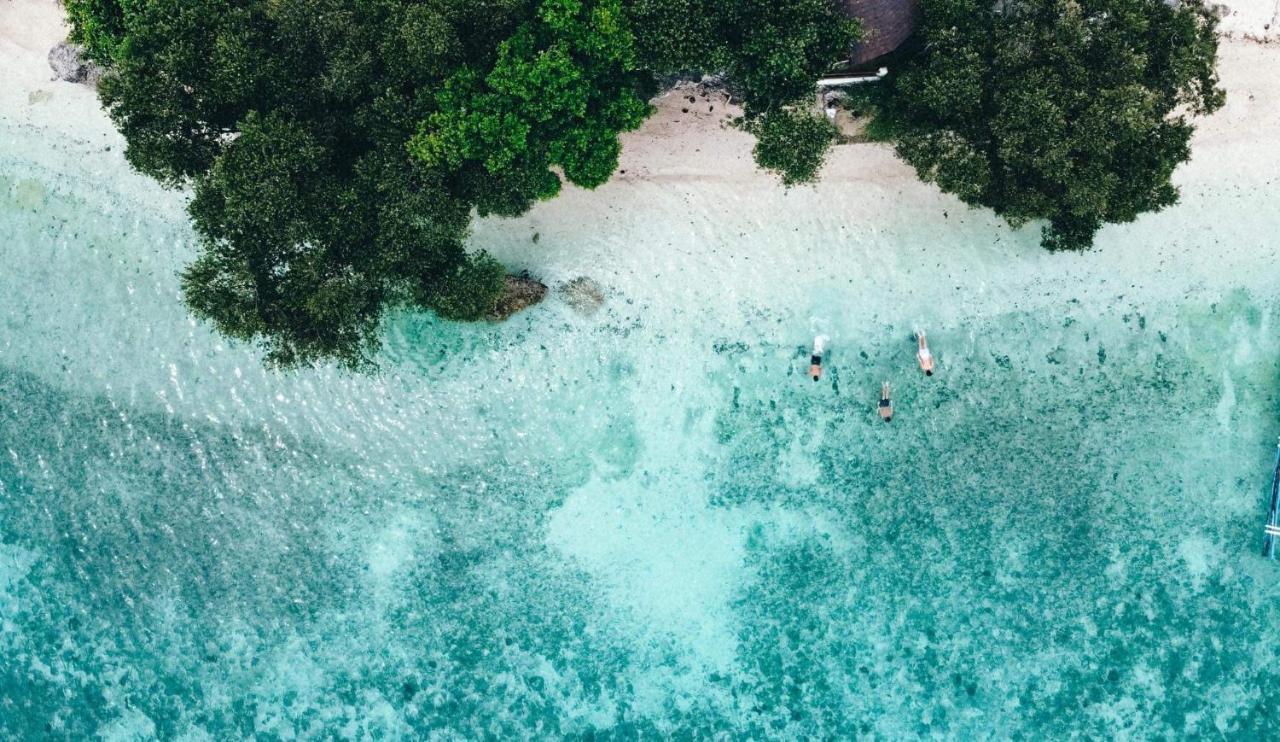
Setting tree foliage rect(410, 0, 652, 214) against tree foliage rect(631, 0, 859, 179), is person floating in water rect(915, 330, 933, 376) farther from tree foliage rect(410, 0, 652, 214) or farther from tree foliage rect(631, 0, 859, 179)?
tree foliage rect(410, 0, 652, 214)

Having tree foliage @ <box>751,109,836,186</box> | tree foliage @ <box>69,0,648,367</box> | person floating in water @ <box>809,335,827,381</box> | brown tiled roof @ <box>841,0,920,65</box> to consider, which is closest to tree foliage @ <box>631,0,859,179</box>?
tree foliage @ <box>751,109,836,186</box>

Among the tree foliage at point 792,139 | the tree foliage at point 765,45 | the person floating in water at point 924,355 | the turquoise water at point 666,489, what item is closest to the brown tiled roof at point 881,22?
the tree foliage at point 765,45

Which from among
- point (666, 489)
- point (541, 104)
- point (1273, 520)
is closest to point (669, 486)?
point (666, 489)

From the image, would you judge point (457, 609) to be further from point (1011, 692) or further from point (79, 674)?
point (1011, 692)

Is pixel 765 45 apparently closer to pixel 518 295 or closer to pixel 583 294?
pixel 583 294

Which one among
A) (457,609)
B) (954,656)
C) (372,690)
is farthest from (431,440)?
(954,656)

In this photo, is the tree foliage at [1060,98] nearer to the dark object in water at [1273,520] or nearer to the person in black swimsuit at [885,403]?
the person in black swimsuit at [885,403]
